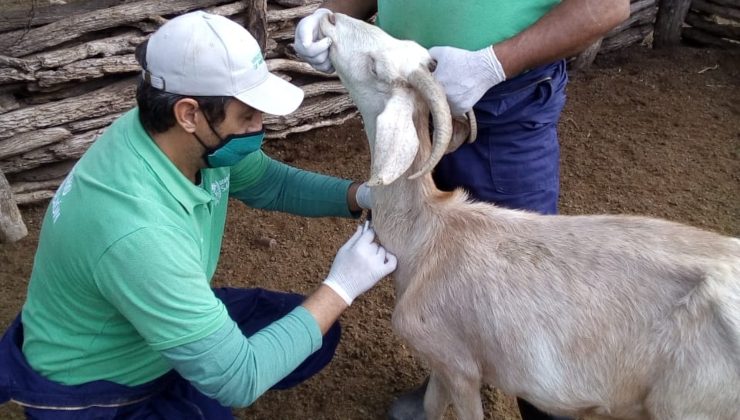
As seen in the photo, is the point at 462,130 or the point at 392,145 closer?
the point at 392,145

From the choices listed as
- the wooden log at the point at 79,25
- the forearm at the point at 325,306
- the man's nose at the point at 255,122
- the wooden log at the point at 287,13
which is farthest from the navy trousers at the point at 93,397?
the wooden log at the point at 287,13

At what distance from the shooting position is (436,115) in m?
2.70

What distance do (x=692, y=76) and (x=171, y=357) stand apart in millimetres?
6798

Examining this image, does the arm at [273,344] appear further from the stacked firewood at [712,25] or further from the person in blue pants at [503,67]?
the stacked firewood at [712,25]

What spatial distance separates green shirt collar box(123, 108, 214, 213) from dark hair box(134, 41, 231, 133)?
43mm

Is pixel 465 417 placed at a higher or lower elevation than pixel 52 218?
A: lower

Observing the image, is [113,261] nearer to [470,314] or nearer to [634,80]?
[470,314]

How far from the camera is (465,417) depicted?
125 inches

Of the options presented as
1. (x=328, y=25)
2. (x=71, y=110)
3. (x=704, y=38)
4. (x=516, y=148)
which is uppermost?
(x=328, y=25)

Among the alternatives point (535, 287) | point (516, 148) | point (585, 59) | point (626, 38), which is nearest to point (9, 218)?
point (516, 148)

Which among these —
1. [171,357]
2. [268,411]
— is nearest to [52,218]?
[171,357]

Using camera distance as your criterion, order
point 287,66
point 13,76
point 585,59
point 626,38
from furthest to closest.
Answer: point 626,38 < point 585,59 < point 287,66 < point 13,76

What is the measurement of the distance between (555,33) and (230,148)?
54.1 inches

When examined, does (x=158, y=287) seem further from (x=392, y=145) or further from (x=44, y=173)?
(x=44, y=173)
